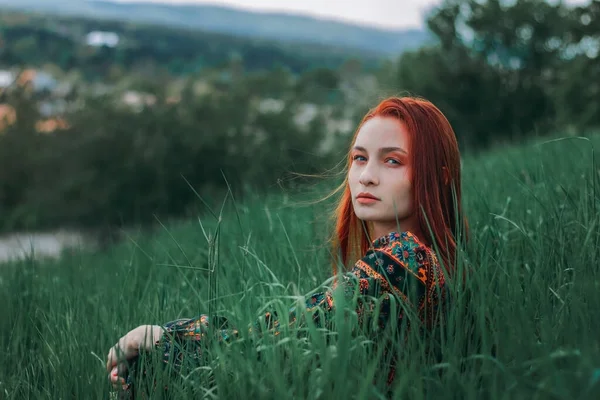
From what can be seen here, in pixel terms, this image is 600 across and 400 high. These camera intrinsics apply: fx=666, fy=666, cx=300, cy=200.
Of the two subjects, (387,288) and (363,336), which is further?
(387,288)

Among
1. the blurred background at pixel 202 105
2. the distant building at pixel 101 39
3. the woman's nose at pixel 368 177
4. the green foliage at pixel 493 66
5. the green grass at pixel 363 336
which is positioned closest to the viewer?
the green grass at pixel 363 336

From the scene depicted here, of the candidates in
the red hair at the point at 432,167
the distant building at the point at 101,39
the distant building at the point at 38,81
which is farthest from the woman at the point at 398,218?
the distant building at the point at 101,39

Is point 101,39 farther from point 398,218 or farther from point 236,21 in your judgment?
point 398,218

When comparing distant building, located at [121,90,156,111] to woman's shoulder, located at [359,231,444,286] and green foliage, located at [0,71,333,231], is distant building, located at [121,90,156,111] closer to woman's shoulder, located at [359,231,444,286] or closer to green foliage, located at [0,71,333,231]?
green foliage, located at [0,71,333,231]

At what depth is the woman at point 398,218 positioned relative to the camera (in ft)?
5.15

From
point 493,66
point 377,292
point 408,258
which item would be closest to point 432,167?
point 408,258

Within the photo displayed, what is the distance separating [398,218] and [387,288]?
25 cm

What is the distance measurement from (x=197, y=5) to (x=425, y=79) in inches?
715

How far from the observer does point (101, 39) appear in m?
21.1

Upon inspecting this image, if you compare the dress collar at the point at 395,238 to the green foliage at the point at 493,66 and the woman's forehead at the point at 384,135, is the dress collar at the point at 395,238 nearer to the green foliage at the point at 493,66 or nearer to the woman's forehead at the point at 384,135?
the woman's forehead at the point at 384,135

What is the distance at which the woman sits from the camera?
61.8 inches

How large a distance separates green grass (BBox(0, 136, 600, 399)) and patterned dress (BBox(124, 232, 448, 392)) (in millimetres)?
57

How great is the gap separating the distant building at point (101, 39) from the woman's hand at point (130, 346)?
20449mm

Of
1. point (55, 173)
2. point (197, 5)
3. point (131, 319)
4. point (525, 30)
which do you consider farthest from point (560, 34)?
point (197, 5)
